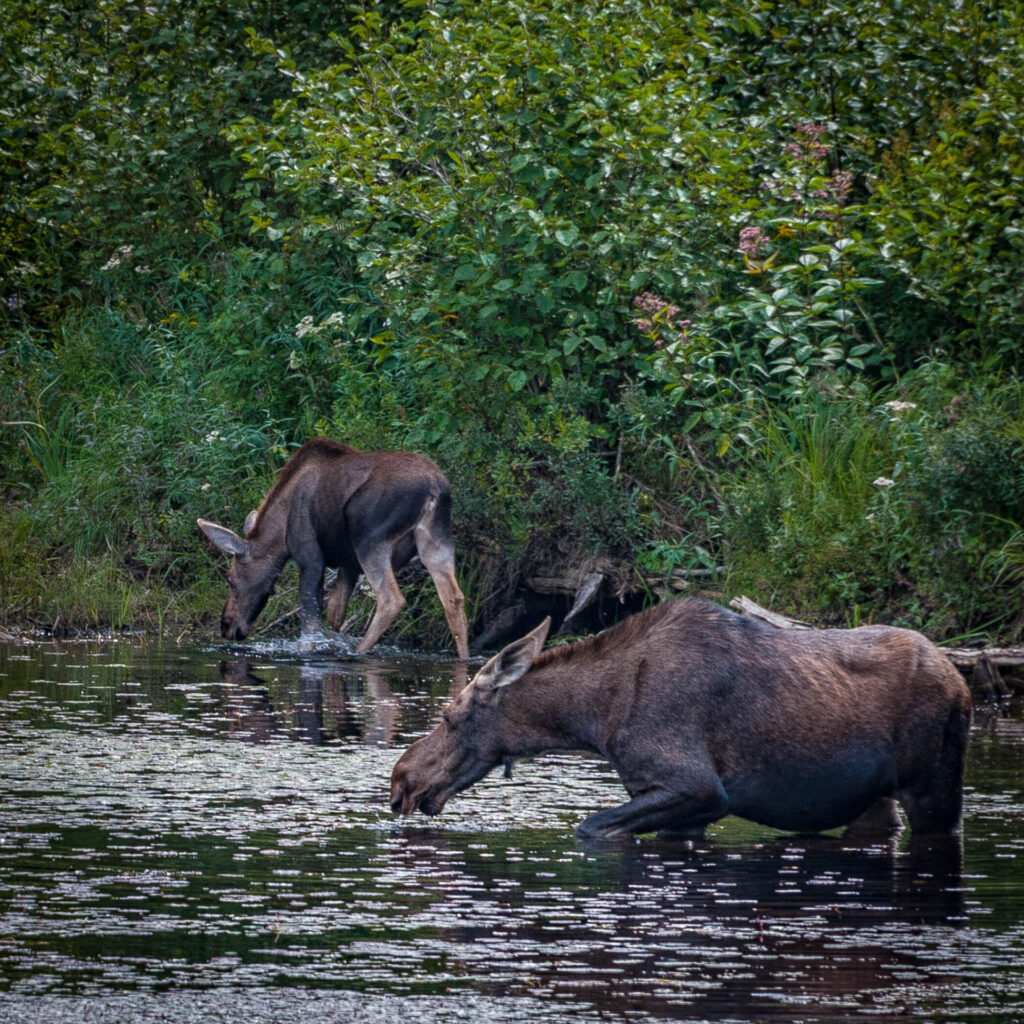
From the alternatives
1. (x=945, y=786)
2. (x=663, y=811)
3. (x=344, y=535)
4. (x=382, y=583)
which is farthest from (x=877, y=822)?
(x=344, y=535)

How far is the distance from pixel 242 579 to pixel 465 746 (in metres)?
7.80

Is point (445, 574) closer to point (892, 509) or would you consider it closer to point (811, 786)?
point (892, 509)

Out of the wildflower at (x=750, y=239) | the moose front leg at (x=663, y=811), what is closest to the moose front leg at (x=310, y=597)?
the wildflower at (x=750, y=239)

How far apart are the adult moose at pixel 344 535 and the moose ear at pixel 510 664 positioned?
6684 mm

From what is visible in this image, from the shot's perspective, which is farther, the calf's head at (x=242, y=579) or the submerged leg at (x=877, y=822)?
the calf's head at (x=242, y=579)

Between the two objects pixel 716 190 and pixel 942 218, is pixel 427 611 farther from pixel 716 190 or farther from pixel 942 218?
pixel 942 218

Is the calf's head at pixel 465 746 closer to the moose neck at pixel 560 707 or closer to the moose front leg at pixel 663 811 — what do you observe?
the moose neck at pixel 560 707

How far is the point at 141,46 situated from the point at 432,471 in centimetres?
832

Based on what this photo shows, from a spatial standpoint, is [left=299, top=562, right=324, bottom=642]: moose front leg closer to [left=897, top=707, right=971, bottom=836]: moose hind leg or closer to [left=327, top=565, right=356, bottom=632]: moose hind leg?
[left=327, top=565, right=356, bottom=632]: moose hind leg

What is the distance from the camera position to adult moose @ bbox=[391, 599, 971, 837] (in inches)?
293

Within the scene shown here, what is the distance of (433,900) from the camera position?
6363 mm

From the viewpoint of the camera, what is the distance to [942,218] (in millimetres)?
14789

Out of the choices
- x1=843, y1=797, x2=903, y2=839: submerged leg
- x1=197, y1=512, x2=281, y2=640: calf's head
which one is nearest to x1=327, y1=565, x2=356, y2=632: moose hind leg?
x1=197, y1=512, x2=281, y2=640: calf's head

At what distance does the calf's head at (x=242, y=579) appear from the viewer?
15.4 metres
